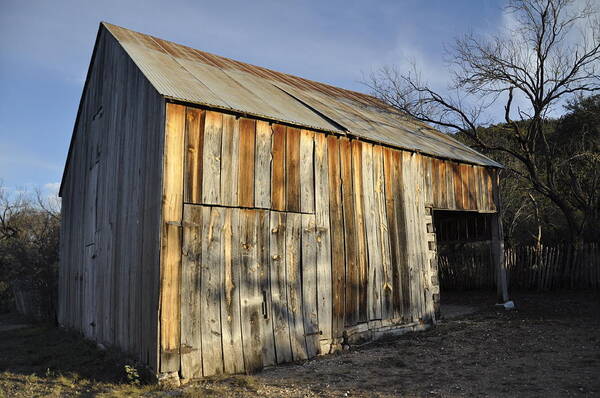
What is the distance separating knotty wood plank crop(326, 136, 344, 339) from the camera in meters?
8.45

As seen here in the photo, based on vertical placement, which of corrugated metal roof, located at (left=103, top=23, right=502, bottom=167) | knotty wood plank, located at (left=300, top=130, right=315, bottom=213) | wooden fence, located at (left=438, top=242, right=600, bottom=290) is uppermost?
corrugated metal roof, located at (left=103, top=23, right=502, bottom=167)

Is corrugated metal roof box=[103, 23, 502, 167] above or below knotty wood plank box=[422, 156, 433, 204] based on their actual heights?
above

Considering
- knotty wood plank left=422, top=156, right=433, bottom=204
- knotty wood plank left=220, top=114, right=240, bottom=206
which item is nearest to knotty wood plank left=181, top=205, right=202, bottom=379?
knotty wood plank left=220, top=114, right=240, bottom=206

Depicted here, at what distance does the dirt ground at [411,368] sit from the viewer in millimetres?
6023

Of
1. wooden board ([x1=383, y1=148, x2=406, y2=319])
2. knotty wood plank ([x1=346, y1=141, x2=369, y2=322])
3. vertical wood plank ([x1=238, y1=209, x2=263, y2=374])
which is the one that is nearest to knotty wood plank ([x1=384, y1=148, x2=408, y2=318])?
wooden board ([x1=383, y1=148, x2=406, y2=319])

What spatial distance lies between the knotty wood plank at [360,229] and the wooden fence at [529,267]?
28.3 ft

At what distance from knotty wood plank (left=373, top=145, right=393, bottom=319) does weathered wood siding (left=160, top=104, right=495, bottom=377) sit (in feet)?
0.07

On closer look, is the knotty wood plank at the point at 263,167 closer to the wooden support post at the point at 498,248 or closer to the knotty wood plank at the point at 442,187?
the knotty wood plank at the point at 442,187

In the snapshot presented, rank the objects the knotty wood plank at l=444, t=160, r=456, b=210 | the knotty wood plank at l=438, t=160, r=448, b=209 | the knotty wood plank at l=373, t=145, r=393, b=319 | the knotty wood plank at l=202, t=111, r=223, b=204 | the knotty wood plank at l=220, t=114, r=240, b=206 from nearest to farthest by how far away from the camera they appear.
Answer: the knotty wood plank at l=202, t=111, r=223, b=204 → the knotty wood plank at l=220, t=114, r=240, b=206 → the knotty wood plank at l=373, t=145, r=393, b=319 → the knotty wood plank at l=438, t=160, r=448, b=209 → the knotty wood plank at l=444, t=160, r=456, b=210

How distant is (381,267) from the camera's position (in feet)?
30.8

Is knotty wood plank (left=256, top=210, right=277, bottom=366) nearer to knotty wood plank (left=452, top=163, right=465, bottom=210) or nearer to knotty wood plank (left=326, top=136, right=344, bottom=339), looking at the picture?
knotty wood plank (left=326, top=136, right=344, bottom=339)

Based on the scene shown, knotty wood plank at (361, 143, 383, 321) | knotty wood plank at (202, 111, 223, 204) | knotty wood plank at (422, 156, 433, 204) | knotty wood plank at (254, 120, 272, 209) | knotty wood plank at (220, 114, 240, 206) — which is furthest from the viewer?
knotty wood plank at (422, 156, 433, 204)

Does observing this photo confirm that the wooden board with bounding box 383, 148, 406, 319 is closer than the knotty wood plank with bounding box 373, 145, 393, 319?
No

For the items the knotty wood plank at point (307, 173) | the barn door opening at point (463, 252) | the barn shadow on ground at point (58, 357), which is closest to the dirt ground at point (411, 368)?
the barn shadow on ground at point (58, 357)
